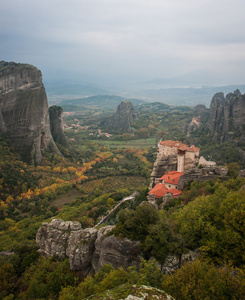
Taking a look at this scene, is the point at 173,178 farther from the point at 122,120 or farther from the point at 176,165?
the point at 122,120

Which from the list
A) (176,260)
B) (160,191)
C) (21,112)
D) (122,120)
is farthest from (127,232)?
(122,120)

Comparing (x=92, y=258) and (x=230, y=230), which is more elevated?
(x=230, y=230)

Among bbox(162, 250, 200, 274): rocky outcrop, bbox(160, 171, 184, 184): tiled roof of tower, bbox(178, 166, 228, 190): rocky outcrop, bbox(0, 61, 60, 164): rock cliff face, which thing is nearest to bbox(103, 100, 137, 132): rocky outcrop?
bbox(0, 61, 60, 164): rock cliff face

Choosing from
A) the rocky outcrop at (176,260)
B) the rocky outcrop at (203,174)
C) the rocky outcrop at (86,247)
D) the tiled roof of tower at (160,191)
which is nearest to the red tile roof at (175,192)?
the tiled roof of tower at (160,191)

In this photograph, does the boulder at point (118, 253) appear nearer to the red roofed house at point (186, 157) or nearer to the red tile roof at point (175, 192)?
the red tile roof at point (175, 192)

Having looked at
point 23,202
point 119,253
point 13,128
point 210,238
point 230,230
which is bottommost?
A: point 23,202

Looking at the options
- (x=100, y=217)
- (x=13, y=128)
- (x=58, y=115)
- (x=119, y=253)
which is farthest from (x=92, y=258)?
(x=58, y=115)

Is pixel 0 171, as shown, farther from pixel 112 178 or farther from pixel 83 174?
pixel 112 178
